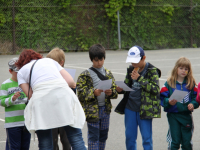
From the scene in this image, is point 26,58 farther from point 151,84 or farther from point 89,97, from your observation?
point 151,84

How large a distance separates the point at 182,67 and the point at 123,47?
1547cm

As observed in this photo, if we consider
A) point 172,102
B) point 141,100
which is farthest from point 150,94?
point 172,102

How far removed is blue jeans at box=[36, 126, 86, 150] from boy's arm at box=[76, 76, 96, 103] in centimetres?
64

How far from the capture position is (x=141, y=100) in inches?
179

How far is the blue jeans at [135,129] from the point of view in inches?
177

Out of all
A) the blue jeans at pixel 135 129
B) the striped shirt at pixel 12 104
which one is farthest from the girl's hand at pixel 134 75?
the striped shirt at pixel 12 104

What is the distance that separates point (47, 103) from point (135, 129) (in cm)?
153

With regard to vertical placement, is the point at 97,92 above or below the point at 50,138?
above

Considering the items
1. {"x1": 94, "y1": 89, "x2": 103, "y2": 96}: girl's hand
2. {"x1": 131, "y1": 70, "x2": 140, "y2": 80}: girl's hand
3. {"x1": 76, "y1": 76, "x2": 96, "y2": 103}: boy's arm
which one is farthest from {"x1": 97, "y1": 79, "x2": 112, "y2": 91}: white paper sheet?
{"x1": 131, "y1": 70, "x2": 140, "y2": 80}: girl's hand

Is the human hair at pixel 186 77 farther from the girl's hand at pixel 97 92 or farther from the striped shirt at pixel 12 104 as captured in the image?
the striped shirt at pixel 12 104

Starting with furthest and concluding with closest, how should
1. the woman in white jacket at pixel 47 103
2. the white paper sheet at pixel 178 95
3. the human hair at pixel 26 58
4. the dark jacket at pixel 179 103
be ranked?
the dark jacket at pixel 179 103 → the white paper sheet at pixel 178 95 → the human hair at pixel 26 58 → the woman in white jacket at pixel 47 103

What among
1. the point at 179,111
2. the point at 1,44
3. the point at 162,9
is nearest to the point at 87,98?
the point at 179,111

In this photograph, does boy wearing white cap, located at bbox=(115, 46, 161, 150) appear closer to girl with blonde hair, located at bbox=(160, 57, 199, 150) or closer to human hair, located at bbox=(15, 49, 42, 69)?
girl with blonde hair, located at bbox=(160, 57, 199, 150)

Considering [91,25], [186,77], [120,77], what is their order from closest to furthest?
[186,77] → [120,77] → [91,25]
